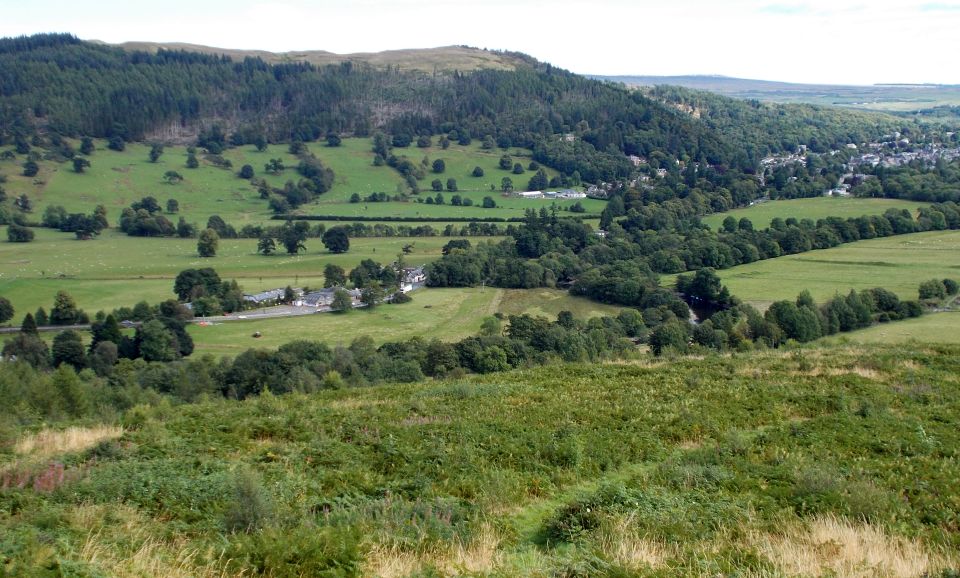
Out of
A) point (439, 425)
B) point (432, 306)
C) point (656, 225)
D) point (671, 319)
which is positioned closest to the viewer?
point (439, 425)

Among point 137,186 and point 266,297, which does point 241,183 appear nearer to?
point 137,186

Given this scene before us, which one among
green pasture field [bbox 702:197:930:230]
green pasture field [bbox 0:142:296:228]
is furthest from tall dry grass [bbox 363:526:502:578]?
green pasture field [bbox 0:142:296:228]

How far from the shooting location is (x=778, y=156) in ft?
554

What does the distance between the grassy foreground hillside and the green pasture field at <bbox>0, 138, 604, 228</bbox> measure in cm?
10185

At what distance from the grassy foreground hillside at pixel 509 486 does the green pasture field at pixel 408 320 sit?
34589 mm

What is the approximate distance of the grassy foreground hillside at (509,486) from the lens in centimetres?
812

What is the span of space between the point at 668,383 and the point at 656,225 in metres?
85.9

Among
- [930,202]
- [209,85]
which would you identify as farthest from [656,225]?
[209,85]

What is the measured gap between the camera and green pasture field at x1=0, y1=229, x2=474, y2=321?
217 feet

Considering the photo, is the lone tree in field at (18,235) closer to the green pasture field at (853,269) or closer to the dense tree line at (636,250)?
the dense tree line at (636,250)

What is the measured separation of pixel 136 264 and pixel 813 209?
9053 cm

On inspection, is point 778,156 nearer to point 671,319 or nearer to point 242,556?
point 671,319

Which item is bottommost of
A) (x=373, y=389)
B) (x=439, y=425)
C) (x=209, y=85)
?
(x=373, y=389)

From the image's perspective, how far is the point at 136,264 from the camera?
272ft
